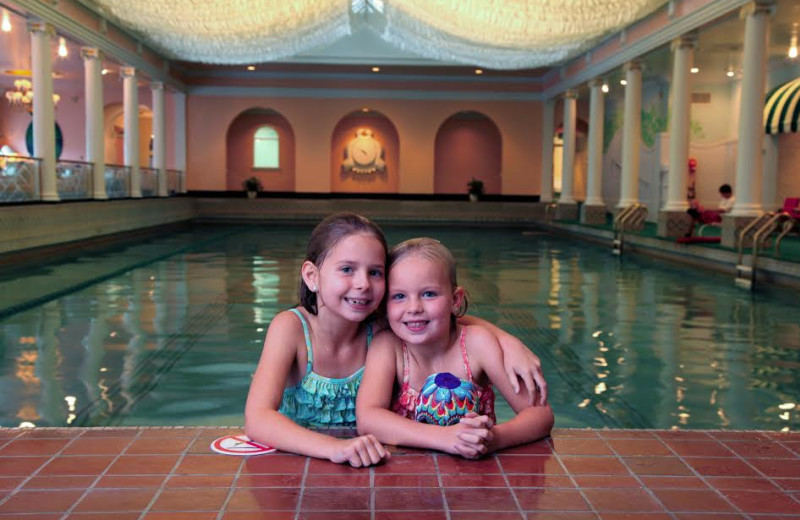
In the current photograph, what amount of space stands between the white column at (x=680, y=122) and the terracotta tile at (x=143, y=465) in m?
15.2

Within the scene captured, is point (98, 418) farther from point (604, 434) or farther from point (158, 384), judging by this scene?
point (604, 434)

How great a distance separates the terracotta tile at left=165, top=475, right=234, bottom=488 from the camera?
235 cm

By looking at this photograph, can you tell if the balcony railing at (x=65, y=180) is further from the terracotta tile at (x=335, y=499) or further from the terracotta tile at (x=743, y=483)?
the terracotta tile at (x=743, y=483)

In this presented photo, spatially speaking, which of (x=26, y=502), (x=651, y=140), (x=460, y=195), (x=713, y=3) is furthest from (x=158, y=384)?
(x=460, y=195)

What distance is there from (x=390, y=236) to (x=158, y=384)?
15.8 metres

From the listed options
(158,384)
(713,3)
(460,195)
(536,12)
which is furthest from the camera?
(460,195)

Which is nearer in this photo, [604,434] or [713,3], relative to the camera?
[604,434]

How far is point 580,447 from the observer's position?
2713 mm

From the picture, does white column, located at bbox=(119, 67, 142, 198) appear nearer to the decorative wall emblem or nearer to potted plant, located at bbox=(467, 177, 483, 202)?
the decorative wall emblem

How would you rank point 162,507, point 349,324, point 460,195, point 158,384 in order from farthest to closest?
point 460,195, point 158,384, point 349,324, point 162,507

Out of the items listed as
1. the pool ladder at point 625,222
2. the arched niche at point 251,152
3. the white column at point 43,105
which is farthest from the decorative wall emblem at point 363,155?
the white column at point 43,105

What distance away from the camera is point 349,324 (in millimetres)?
2898

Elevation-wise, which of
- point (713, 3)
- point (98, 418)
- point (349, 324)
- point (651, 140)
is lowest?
point (98, 418)

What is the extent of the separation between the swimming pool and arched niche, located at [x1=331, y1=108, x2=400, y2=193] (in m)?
16.2
